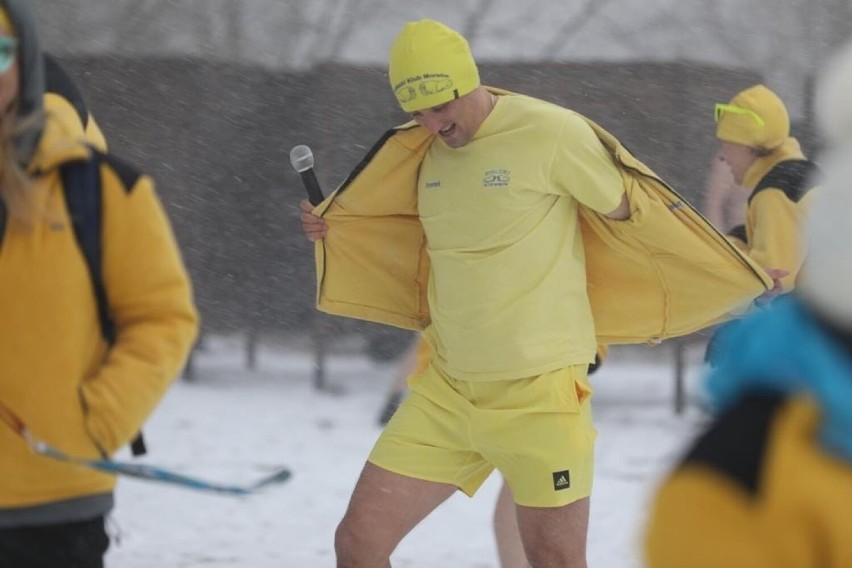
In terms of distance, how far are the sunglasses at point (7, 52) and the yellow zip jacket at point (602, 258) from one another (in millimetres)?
1537

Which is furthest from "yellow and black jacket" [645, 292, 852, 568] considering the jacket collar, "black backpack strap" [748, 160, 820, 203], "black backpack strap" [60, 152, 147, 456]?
the jacket collar

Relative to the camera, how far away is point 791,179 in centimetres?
460

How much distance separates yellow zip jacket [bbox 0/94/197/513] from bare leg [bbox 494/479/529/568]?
229 cm

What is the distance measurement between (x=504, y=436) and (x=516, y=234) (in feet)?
1.62

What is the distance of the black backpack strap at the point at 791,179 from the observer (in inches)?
179

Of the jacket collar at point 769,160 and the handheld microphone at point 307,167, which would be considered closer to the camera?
the handheld microphone at point 307,167

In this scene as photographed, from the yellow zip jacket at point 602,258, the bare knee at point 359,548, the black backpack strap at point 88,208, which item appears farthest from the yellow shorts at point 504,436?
the black backpack strap at point 88,208

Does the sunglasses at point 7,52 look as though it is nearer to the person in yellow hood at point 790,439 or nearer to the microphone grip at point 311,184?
the person in yellow hood at point 790,439

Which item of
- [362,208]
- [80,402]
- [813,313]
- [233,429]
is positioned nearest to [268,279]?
[233,429]

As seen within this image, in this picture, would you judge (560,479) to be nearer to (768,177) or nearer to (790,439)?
(768,177)

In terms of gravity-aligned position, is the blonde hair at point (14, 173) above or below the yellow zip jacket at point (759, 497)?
below

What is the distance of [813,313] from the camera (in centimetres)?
136

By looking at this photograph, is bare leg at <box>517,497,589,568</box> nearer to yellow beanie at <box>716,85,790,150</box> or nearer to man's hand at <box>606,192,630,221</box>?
man's hand at <box>606,192,630,221</box>

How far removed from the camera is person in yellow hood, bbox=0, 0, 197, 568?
225cm
